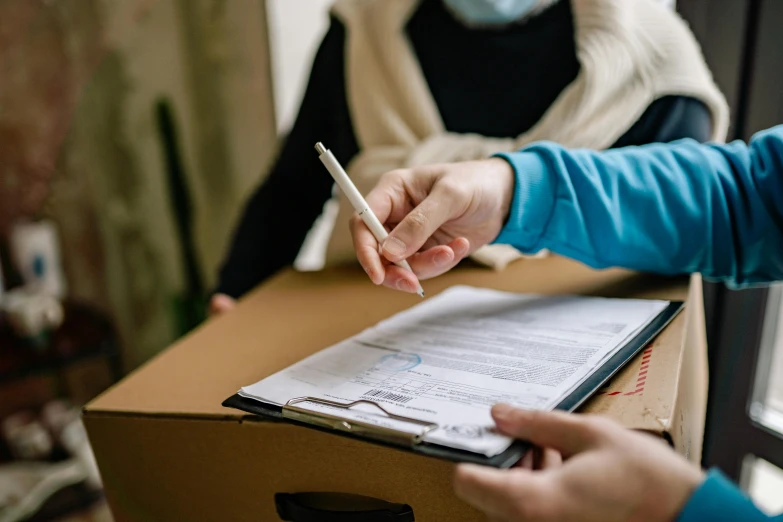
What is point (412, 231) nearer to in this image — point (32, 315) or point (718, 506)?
point (718, 506)

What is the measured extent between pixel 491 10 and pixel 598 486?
62 centimetres

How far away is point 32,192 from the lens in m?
1.33

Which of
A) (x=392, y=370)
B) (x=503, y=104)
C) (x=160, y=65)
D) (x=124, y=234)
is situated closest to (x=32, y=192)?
(x=124, y=234)

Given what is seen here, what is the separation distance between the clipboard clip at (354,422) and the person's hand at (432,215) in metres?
0.10

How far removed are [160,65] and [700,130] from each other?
3.89ft

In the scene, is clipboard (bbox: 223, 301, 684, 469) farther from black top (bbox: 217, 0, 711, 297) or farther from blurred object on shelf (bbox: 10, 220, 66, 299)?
blurred object on shelf (bbox: 10, 220, 66, 299)

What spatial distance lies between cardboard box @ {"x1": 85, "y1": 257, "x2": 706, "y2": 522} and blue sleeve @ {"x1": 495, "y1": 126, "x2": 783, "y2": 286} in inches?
1.6

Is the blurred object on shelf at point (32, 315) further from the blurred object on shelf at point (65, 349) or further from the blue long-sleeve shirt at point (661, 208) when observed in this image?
the blue long-sleeve shirt at point (661, 208)

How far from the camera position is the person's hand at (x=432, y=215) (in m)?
0.44

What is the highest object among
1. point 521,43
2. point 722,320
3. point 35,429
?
point 521,43

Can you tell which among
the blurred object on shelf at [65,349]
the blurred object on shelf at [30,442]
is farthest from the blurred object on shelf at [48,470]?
the blurred object on shelf at [65,349]

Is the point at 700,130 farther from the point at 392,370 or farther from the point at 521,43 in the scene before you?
the point at 392,370

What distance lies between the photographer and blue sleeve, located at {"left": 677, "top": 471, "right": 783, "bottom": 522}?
269 mm

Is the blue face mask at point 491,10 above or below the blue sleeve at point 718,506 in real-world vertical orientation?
above
